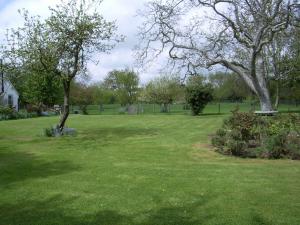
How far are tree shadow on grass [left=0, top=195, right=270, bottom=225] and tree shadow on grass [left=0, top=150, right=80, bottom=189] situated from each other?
2.34 metres

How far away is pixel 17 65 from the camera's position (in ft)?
65.1

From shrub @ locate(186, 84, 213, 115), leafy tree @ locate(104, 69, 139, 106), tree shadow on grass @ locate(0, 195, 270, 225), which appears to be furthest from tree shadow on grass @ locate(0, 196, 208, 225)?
leafy tree @ locate(104, 69, 139, 106)

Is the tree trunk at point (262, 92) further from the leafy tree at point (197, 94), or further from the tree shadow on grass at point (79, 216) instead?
the leafy tree at point (197, 94)

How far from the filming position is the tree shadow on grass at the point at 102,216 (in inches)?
251

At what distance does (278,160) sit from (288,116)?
334cm

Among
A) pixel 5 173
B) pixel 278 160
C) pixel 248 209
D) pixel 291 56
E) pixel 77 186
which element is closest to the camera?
pixel 248 209

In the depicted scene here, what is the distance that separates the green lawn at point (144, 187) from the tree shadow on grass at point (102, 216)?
0.05ft

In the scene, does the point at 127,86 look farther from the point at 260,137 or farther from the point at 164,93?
the point at 260,137

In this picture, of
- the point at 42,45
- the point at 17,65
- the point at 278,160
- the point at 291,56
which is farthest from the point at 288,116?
the point at 291,56

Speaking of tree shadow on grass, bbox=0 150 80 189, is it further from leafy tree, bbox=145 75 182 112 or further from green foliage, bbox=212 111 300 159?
leafy tree, bbox=145 75 182 112

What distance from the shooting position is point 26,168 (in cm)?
1136

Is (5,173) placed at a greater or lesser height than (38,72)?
lesser

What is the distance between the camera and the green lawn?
6.68 metres

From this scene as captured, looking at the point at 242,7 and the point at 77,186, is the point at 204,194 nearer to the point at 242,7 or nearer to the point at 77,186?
the point at 77,186
